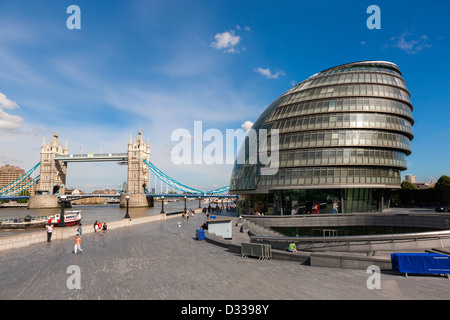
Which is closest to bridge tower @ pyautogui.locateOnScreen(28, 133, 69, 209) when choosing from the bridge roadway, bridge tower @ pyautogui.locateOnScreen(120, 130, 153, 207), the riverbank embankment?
bridge tower @ pyautogui.locateOnScreen(120, 130, 153, 207)

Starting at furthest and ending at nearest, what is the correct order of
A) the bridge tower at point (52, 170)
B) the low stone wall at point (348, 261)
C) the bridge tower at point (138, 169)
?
the bridge tower at point (52, 170) → the bridge tower at point (138, 169) → the low stone wall at point (348, 261)

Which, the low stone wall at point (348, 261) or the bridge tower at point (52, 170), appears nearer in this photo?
the low stone wall at point (348, 261)

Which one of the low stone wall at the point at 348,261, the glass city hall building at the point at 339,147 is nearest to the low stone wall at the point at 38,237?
the low stone wall at the point at 348,261

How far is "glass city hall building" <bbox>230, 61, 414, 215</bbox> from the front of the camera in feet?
142

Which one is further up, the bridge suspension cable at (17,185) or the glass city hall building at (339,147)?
the glass city hall building at (339,147)

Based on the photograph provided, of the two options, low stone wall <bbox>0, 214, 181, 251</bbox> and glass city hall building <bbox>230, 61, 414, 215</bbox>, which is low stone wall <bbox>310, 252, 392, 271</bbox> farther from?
glass city hall building <bbox>230, 61, 414, 215</bbox>

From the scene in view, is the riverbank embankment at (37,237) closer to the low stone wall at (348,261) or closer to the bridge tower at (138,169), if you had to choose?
the low stone wall at (348,261)

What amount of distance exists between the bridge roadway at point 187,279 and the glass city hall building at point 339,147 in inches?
1100

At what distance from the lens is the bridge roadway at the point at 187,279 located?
1105 centimetres

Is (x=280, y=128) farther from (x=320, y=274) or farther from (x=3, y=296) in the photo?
(x=3, y=296)

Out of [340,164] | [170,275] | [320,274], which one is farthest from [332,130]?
[170,275]

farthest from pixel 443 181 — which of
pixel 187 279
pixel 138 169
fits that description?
pixel 138 169

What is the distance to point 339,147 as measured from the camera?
43344mm

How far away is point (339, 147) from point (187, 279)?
120 ft
